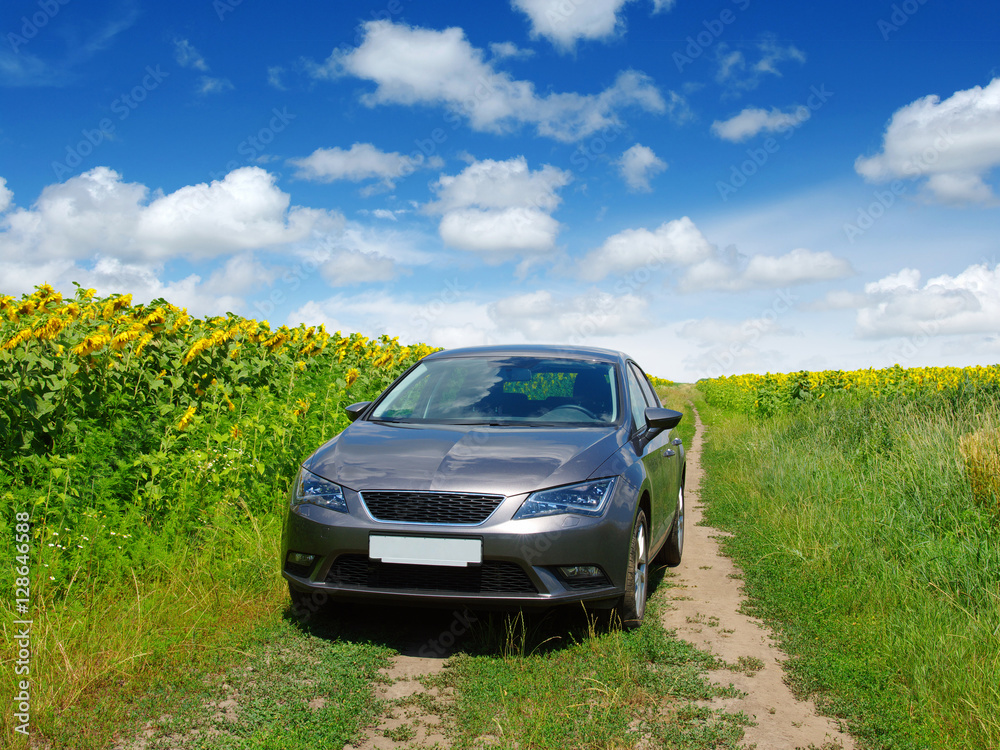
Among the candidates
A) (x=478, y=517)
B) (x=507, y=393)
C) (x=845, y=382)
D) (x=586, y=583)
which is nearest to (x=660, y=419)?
(x=507, y=393)

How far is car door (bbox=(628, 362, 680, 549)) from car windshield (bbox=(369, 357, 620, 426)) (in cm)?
29

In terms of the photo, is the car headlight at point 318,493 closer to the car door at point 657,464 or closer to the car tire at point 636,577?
the car tire at point 636,577

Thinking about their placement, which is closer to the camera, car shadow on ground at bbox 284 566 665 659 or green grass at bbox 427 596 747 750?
green grass at bbox 427 596 747 750

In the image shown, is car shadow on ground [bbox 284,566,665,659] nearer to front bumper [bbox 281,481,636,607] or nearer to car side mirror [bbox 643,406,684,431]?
front bumper [bbox 281,481,636,607]

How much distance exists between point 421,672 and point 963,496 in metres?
5.30

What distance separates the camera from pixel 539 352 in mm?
5594

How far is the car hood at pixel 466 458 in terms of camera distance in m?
3.78

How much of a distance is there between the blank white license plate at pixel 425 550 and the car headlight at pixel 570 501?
274 mm

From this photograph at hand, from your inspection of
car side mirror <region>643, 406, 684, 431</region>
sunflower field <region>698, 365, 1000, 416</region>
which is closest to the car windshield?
car side mirror <region>643, 406, 684, 431</region>

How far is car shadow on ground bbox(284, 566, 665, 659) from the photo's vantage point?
4027 mm

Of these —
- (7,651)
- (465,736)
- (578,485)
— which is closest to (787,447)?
(578,485)

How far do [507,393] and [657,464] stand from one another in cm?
111

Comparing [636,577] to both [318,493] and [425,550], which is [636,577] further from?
[318,493]

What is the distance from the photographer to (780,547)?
6309 millimetres
